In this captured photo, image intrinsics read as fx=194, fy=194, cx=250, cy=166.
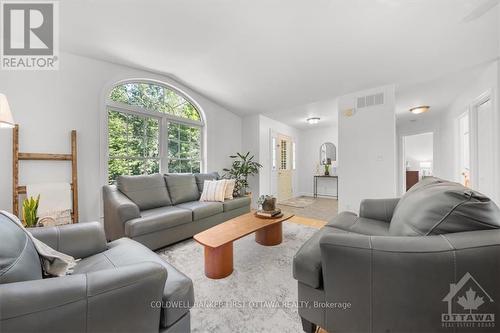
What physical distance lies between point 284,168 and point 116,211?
4501 mm

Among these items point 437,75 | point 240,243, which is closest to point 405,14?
point 437,75

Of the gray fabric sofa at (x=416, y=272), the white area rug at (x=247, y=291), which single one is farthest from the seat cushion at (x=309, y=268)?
the white area rug at (x=247, y=291)

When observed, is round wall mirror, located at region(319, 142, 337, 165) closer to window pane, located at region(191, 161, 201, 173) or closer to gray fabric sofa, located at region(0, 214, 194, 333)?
window pane, located at region(191, 161, 201, 173)

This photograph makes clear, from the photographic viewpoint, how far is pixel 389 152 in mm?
3170

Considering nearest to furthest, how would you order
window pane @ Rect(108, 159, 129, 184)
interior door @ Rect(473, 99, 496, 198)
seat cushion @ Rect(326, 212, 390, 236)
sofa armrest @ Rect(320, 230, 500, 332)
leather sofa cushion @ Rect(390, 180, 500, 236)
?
sofa armrest @ Rect(320, 230, 500, 332) → leather sofa cushion @ Rect(390, 180, 500, 236) → seat cushion @ Rect(326, 212, 390, 236) → interior door @ Rect(473, 99, 496, 198) → window pane @ Rect(108, 159, 129, 184)

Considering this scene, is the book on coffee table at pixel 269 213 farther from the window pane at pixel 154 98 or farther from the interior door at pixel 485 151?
the interior door at pixel 485 151

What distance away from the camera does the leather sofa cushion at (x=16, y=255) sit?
0.74m

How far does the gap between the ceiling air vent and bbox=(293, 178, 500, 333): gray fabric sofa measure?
8.99 feet

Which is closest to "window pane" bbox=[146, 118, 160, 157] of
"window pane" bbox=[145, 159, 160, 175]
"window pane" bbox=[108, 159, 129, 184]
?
"window pane" bbox=[145, 159, 160, 175]

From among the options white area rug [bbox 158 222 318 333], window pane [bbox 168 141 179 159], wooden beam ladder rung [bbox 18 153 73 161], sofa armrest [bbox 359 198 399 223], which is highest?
window pane [bbox 168 141 179 159]

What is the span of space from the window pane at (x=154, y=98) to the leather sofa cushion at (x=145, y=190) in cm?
137

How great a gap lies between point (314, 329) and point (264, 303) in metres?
0.39

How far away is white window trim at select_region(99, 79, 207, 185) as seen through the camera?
9.69ft

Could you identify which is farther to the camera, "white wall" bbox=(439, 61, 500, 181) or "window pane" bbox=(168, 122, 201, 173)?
"window pane" bbox=(168, 122, 201, 173)
